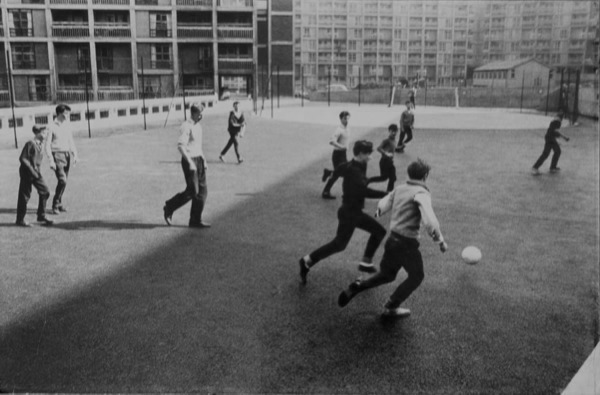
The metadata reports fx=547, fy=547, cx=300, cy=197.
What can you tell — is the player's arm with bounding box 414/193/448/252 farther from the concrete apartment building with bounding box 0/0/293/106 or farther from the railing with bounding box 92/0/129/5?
the railing with bounding box 92/0/129/5

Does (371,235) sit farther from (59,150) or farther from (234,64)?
(59,150)

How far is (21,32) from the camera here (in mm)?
7387

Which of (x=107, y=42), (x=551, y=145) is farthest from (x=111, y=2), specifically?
(x=551, y=145)

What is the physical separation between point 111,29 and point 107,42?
0.65 ft

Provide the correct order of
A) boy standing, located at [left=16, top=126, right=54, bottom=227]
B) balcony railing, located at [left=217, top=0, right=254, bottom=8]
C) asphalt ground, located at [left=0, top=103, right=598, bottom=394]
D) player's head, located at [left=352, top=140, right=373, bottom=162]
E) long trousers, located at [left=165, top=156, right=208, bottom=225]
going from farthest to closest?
long trousers, located at [left=165, top=156, right=208, bottom=225], boy standing, located at [left=16, top=126, right=54, bottom=227], balcony railing, located at [left=217, top=0, right=254, bottom=8], player's head, located at [left=352, top=140, right=373, bottom=162], asphalt ground, located at [left=0, top=103, right=598, bottom=394]

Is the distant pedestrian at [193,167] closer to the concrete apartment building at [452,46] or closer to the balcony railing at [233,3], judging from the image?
the balcony railing at [233,3]

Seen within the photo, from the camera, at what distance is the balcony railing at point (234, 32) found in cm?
891

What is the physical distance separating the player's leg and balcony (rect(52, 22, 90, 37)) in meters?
4.61

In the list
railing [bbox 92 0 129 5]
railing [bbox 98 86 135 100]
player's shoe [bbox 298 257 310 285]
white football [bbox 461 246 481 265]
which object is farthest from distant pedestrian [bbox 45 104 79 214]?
white football [bbox 461 246 481 265]

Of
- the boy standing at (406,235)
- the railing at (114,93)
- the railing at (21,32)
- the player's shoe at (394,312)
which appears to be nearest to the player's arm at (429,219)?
the boy standing at (406,235)

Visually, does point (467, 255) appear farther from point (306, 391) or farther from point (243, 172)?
point (243, 172)

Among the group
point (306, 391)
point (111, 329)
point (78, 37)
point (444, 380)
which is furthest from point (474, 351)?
point (78, 37)

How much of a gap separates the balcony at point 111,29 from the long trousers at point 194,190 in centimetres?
237

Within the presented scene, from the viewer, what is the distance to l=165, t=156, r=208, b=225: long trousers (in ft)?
31.2
